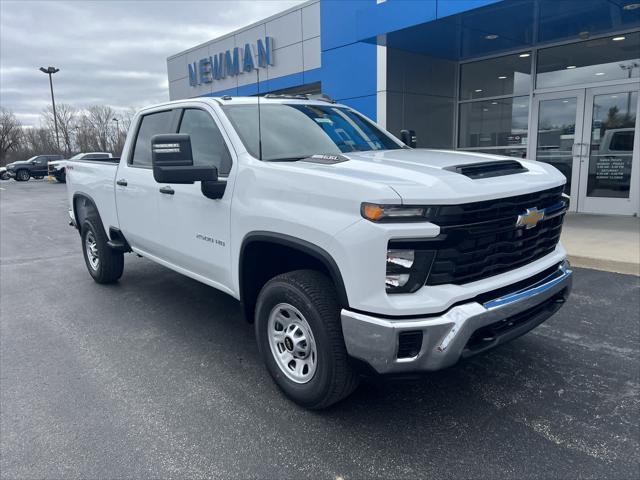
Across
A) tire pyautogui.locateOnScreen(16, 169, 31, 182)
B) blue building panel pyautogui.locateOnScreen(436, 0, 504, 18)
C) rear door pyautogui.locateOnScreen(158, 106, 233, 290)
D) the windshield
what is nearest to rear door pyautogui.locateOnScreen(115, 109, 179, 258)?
rear door pyautogui.locateOnScreen(158, 106, 233, 290)

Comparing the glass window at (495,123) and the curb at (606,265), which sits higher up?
the glass window at (495,123)

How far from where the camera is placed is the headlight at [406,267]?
2.52 metres

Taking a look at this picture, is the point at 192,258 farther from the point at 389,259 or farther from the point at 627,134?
the point at 627,134

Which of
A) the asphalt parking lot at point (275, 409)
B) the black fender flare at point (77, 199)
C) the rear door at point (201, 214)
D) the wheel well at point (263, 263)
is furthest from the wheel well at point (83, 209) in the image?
the wheel well at point (263, 263)

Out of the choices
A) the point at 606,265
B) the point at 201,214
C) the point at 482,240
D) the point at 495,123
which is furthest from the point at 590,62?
the point at 201,214

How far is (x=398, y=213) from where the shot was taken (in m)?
2.52

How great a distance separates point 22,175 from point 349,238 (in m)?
40.1

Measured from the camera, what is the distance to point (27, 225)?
483 inches

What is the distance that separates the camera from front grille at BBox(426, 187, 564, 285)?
2551mm

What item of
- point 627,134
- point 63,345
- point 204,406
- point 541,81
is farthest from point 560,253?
point 541,81

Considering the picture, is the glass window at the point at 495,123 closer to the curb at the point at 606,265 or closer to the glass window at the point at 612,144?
the glass window at the point at 612,144

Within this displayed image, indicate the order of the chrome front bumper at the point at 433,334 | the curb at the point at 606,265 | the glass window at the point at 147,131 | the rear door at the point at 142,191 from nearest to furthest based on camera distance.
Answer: the chrome front bumper at the point at 433,334 < the rear door at the point at 142,191 < the glass window at the point at 147,131 < the curb at the point at 606,265

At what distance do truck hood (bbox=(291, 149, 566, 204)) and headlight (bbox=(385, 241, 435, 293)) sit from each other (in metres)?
0.25

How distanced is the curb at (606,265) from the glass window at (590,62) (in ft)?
16.4
